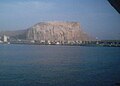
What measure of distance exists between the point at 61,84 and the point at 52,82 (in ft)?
6.39

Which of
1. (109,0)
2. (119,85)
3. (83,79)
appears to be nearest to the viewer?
(109,0)

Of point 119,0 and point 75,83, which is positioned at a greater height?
point 119,0

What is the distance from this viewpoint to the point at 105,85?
3747cm

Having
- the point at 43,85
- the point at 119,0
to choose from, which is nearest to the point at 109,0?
the point at 119,0

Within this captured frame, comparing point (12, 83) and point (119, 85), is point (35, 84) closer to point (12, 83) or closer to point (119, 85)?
point (12, 83)

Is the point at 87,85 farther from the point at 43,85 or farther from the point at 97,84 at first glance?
the point at 43,85

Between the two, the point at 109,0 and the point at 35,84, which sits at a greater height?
the point at 109,0

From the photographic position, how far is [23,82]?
37938mm

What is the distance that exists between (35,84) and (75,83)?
550cm

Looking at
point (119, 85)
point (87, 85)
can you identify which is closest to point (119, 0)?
point (119, 85)

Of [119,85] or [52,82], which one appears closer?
[119,85]

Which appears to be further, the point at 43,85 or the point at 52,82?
the point at 52,82

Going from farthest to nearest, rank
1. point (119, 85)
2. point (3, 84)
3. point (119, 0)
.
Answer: point (3, 84), point (119, 85), point (119, 0)

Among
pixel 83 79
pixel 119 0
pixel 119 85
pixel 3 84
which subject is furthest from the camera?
pixel 83 79
